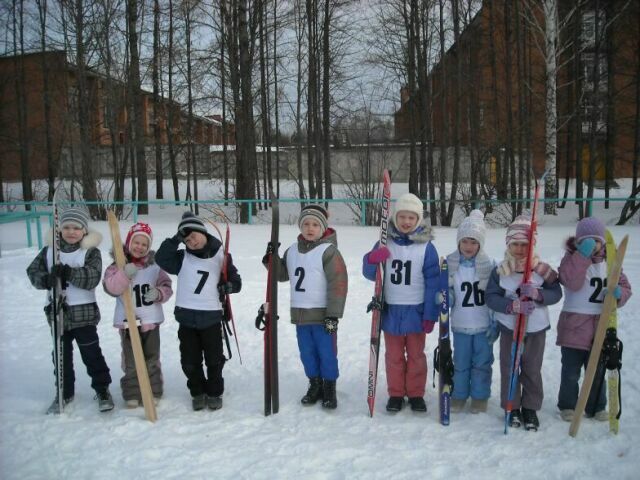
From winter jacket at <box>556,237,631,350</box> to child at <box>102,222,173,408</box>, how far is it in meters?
2.92

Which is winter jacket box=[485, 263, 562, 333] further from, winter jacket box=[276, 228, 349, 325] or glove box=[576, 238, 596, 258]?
winter jacket box=[276, 228, 349, 325]

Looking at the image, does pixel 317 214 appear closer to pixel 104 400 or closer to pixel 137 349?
pixel 137 349

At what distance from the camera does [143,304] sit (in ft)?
13.0

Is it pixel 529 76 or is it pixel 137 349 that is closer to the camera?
pixel 137 349

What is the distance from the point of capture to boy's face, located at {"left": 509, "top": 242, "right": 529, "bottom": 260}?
3576 millimetres

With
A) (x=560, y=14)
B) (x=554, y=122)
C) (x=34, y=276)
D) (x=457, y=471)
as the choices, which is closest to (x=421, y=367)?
(x=457, y=471)

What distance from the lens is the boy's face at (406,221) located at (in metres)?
3.81

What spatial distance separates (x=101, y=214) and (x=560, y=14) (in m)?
17.5

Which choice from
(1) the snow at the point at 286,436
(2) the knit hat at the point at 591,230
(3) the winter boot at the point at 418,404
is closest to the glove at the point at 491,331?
(1) the snow at the point at 286,436

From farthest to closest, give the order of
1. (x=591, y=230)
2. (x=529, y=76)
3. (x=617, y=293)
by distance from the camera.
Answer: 1. (x=529, y=76)
2. (x=591, y=230)
3. (x=617, y=293)

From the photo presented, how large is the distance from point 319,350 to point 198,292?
3.38 ft

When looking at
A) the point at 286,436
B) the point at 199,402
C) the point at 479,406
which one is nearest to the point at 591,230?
the point at 479,406

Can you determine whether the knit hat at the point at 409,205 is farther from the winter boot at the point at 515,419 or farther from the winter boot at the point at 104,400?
the winter boot at the point at 104,400

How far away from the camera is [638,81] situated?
16.7 m
